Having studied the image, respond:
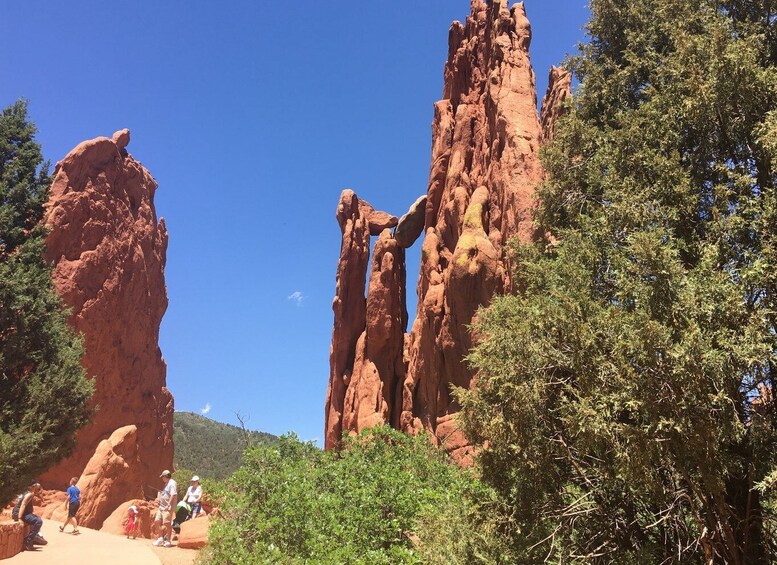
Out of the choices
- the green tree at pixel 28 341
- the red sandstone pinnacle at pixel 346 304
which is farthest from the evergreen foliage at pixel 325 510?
the red sandstone pinnacle at pixel 346 304

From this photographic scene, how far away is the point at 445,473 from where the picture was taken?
50.1 feet

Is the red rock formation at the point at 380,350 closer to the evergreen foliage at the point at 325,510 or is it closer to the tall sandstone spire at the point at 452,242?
the tall sandstone spire at the point at 452,242

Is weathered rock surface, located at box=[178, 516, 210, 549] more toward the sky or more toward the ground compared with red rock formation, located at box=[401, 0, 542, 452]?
more toward the ground

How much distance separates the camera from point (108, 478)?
104 feet

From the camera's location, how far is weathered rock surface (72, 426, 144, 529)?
98.9ft

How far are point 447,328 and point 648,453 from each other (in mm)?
22796

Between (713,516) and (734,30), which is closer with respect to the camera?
(713,516)

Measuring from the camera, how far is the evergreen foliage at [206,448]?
232ft

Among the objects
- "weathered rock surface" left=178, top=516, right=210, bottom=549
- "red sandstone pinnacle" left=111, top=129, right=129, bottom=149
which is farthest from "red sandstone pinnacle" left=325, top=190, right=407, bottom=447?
"red sandstone pinnacle" left=111, top=129, right=129, bottom=149

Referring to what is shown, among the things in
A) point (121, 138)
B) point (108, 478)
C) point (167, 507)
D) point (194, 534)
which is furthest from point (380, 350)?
point (121, 138)

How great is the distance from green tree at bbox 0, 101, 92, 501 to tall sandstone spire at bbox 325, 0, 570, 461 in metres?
15.9

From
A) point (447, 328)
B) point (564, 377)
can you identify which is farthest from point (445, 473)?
point (447, 328)

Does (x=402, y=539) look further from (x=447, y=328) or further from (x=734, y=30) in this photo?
(x=447, y=328)

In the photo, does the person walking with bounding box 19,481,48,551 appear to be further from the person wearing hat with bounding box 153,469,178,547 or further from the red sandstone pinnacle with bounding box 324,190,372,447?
the red sandstone pinnacle with bounding box 324,190,372,447
